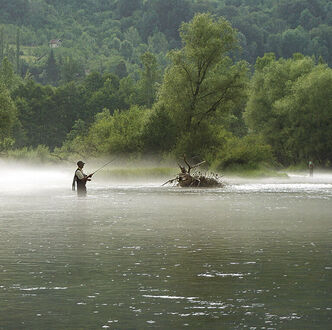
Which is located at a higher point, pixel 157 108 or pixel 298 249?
pixel 157 108

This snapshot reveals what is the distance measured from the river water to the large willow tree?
5489 cm

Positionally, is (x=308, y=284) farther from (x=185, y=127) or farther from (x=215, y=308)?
(x=185, y=127)

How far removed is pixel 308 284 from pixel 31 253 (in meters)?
7.12

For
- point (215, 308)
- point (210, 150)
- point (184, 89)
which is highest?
point (184, 89)

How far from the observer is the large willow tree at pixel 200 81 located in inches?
3366

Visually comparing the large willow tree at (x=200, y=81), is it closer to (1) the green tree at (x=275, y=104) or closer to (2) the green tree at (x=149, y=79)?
(1) the green tree at (x=275, y=104)

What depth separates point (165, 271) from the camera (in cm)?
1605

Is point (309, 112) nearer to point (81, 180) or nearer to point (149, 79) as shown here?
point (81, 180)

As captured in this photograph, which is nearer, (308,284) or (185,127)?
(308,284)

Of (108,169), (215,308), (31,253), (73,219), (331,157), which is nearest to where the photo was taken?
(215,308)

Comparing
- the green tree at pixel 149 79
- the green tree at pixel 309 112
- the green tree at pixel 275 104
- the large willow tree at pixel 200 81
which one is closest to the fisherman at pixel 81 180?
the large willow tree at pixel 200 81

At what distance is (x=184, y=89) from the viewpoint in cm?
8594

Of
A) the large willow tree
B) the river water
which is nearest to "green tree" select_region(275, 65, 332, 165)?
the large willow tree

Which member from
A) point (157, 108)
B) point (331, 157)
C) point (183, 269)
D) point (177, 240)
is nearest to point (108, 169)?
point (157, 108)
